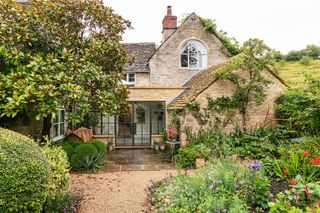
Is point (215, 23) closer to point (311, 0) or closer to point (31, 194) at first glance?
point (311, 0)

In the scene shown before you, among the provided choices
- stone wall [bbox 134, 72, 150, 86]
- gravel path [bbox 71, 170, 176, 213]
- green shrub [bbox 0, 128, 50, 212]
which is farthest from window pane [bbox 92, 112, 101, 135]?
green shrub [bbox 0, 128, 50, 212]

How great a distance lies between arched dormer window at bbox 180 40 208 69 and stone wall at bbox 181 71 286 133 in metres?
6.70

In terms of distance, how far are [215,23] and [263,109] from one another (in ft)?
29.3

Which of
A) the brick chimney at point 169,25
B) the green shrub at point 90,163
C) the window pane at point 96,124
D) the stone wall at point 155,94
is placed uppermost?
the brick chimney at point 169,25

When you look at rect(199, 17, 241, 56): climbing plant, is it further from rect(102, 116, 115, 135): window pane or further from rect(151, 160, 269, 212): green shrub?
rect(151, 160, 269, 212): green shrub

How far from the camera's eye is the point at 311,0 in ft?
43.4

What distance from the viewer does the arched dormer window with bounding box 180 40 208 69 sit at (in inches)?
738

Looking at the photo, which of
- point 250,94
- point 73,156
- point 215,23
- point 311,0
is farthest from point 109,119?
point 311,0

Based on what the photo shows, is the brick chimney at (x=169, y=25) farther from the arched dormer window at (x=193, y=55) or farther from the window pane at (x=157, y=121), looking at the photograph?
the window pane at (x=157, y=121)

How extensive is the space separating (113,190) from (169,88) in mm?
9075

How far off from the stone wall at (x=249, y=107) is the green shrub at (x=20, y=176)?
8660 mm

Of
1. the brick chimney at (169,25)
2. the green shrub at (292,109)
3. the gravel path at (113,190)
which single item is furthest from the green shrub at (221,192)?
the brick chimney at (169,25)

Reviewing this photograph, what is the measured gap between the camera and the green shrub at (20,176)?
3645 millimetres

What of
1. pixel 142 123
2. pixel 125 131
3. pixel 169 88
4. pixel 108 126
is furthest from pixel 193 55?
pixel 108 126
